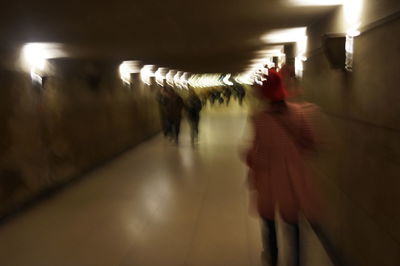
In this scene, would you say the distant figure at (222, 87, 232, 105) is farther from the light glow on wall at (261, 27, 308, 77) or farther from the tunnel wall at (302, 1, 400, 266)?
the tunnel wall at (302, 1, 400, 266)

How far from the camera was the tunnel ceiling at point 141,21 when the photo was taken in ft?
12.0

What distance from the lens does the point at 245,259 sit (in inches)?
150

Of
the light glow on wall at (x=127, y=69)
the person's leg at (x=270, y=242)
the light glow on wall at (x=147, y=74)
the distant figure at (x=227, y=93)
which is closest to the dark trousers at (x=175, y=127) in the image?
the light glow on wall at (x=127, y=69)

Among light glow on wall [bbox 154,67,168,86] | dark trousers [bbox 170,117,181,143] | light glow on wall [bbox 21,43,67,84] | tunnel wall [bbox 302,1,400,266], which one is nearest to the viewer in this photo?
tunnel wall [bbox 302,1,400,266]

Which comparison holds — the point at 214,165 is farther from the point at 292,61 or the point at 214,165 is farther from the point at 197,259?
the point at 197,259

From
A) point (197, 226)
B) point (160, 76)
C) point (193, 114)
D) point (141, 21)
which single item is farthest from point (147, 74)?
point (197, 226)

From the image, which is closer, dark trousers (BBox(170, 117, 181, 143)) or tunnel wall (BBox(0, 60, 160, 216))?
tunnel wall (BBox(0, 60, 160, 216))

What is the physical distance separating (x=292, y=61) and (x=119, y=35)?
315 centimetres

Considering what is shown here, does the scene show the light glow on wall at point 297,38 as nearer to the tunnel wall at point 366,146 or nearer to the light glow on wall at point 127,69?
the tunnel wall at point 366,146

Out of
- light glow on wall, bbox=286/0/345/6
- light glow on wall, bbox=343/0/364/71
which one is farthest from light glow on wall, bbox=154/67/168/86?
light glow on wall, bbox=343/0/364/71

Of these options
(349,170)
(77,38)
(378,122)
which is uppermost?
(77,38)

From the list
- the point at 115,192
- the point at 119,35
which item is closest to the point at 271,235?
the point at 119,35

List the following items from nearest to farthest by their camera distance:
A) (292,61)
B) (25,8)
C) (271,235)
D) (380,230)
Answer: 1. (380,230)
2. (271,235)
3. (25,8)
4. (292,61)

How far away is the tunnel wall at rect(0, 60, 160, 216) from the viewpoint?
5609mm
